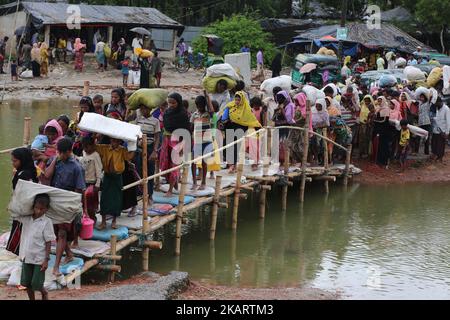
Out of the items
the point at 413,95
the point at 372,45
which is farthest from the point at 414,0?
the point at 413,95

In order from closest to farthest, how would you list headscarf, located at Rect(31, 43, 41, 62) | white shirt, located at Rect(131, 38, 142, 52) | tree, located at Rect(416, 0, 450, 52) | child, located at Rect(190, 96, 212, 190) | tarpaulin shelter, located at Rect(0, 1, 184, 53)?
child, located at Rect(190, 96, 212, 190) < headscarf, located at Rect(31, 43, 41, 62) < tarpaulin shelter, located at Rect(0, 1, 184, 53) < white shirt, located at Rect(131, 38, 142, 52) < tree, located at Rect(416, 0, 450, 52)

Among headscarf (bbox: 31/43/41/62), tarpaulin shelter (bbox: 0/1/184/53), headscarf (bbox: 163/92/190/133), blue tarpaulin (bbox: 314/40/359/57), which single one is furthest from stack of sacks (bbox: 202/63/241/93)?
blue tarpaulin (bbox: 314/40/359/57)

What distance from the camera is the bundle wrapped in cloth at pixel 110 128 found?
8781 millimetres

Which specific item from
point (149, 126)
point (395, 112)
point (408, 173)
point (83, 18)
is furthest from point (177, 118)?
point (83, 18)

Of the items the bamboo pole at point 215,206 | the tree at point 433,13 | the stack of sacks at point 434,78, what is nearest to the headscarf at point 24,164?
the bamboo pole at point 215,206

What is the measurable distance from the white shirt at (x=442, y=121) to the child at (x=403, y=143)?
910 millimetres

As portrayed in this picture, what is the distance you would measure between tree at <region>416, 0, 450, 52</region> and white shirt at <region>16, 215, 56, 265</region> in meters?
27.3

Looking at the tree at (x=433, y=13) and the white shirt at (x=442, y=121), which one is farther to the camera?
the tree at (x=433, y=13)

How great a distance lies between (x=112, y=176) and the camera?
30.6 feet

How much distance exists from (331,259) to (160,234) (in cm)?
249

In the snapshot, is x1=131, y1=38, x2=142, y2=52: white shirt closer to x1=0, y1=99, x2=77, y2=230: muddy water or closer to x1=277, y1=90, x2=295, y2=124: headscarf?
x1=0, y1=99, x2=77, y2=230: muddy water

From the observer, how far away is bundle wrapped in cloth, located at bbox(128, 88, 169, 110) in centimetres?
1009

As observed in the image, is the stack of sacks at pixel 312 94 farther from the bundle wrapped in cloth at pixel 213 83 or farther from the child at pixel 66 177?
the child at pixel 66 177
